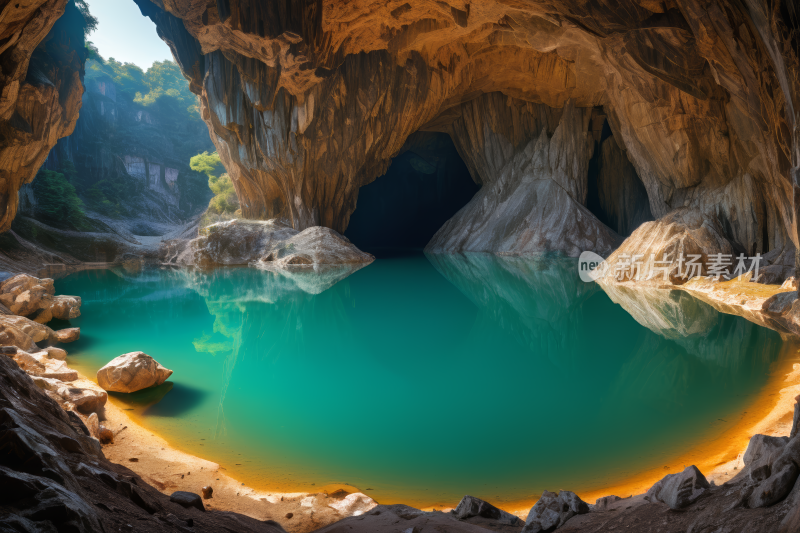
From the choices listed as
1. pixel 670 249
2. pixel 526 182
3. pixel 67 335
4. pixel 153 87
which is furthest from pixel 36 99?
pixel 153 87

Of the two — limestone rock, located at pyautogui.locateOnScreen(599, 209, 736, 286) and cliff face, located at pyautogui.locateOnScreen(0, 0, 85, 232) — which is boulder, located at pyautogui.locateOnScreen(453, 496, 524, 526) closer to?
cliff face, located at pyautogui.locateOnScreen(0, 0, 85, 232)

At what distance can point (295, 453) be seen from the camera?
324 cm

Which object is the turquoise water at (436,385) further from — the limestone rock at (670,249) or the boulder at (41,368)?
the limestone rock at (670,249)

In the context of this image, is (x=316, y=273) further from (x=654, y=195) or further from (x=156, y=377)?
(x=654, y=195)

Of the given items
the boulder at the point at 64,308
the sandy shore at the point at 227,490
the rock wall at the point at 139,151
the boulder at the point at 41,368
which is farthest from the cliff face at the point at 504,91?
the rock wall at the point at 139,151

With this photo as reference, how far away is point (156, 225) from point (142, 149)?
35.4 ft

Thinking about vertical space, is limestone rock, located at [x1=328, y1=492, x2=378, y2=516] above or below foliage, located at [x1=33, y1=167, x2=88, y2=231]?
below

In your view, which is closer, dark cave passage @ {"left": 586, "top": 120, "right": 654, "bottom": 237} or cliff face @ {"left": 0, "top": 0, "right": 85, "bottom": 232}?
cliff face @ {"left": 0, "top": 0, "right": 85, "bottom": 232}

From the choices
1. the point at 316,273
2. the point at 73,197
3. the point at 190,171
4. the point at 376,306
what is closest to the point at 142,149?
the point at 190,171

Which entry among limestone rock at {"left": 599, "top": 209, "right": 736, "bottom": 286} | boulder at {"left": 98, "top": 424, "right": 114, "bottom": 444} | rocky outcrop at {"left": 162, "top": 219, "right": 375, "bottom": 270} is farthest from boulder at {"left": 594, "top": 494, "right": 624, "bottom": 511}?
rocky outcrop at {"left": 162, "top": 219, "right": 375, "bottom": 270}

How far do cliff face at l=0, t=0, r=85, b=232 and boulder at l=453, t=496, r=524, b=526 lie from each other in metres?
9.04

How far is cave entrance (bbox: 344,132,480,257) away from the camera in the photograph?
3303 centimetres

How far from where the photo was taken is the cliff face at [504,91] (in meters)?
7.65

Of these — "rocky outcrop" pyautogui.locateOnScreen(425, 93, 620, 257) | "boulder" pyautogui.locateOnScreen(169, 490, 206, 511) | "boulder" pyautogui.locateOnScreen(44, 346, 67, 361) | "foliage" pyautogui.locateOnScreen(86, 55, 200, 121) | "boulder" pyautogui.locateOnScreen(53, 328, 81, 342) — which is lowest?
"boulder" pyautogui.locateOnScreen(169, 490, 206, 511)
